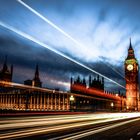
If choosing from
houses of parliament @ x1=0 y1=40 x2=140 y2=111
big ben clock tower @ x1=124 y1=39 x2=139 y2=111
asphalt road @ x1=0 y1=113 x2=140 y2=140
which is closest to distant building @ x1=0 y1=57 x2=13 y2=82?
houses of parliament @ x1=0 y1=40 x2=140 y2=111

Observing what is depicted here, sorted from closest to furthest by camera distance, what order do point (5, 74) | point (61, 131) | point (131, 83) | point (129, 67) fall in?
point (61, 131) < point (131, 83) < point (129, 67) < point (5, 74)

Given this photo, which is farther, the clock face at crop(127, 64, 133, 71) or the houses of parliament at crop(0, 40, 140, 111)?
the clock face at crop(127, 64, 133, 71)

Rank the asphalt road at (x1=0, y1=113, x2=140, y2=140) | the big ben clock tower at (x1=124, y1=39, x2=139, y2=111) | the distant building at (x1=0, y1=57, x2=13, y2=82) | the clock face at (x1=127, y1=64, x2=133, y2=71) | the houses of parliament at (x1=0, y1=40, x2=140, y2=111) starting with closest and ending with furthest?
the asphalt road at (x1=0, y1=113, x2=140, y2=140) → the houses of parliament at (x1=0, y1=40, x2=140, y2=111) → the big ben clock tower at (x1=124, y1=39, x2=139, y2=111) → the clock face at (x1=127, y1=64, x2=133, y2=71) → the distant building at (x1=0, y1=57, x2=13, y2=82)

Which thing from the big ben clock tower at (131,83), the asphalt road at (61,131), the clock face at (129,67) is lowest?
the asphalt road at (61,131)

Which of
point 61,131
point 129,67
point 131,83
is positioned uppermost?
point 129,67

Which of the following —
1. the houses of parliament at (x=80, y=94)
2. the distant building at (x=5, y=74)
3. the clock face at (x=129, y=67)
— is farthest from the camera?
the distant building at (x=5, y=74)

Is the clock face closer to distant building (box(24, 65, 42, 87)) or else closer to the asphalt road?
distant building (box(24, 65, 42, 87))

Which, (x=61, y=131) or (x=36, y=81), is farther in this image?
(x=36, y=81)

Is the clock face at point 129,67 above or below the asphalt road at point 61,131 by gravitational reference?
above

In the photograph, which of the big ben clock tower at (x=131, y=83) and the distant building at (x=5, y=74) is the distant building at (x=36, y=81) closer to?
the distant building at (x=5, y=74)

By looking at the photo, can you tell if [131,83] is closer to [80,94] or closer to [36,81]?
[80,94]

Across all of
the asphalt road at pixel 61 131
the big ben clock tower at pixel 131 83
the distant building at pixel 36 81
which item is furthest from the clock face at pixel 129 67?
the asphalt road at pixel 61 131

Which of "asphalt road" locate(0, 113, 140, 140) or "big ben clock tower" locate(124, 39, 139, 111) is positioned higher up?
"big ben clock tower" locate(124, 39, 139, 111)

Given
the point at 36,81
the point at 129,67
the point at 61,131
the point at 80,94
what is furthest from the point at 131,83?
the point at 61,131
